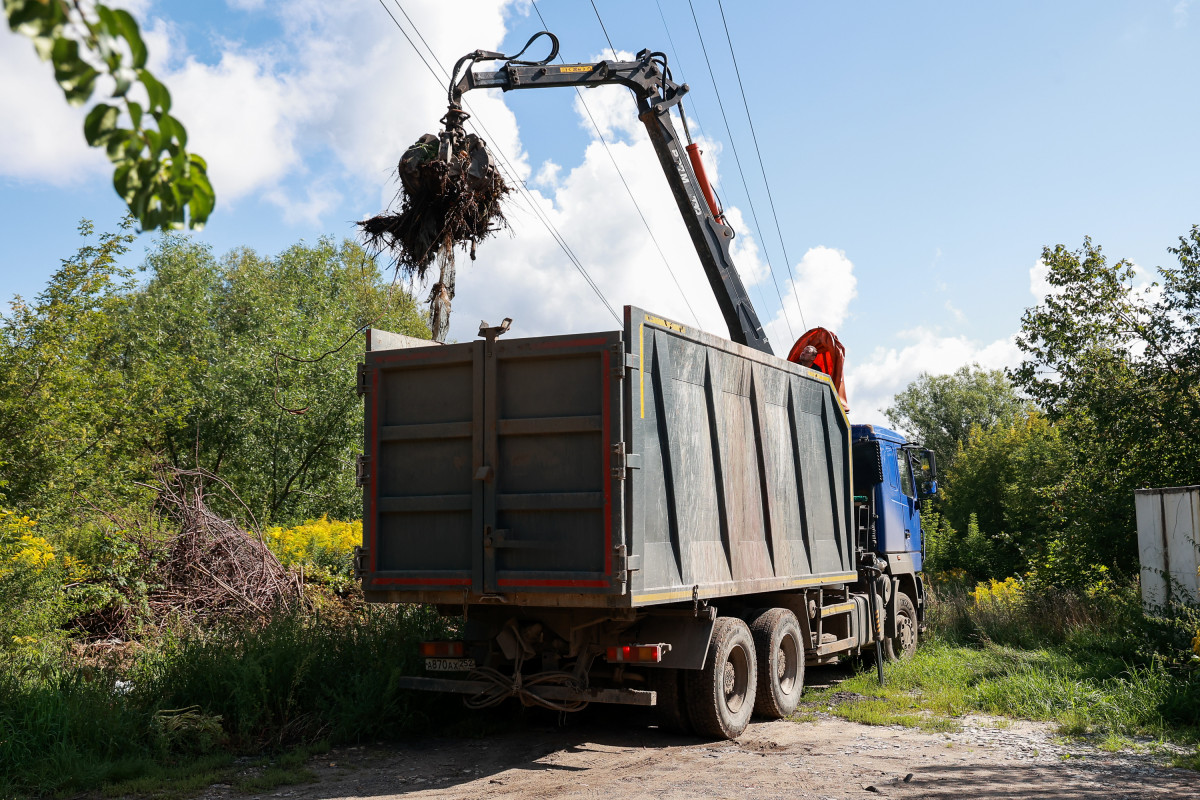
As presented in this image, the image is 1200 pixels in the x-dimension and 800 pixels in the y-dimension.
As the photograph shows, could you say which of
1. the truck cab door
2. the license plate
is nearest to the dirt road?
the license plate

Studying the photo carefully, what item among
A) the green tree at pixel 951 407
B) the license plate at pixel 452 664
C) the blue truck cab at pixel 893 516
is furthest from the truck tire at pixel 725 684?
the green tree at pixel 951 407

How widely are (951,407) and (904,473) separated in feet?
164

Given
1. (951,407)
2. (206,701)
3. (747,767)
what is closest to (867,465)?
(747,767)

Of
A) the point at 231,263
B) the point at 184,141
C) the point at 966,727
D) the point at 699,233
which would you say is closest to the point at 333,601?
the point at 699,233

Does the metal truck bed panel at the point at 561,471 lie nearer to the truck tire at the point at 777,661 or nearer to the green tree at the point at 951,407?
the truck tire at the point at 777,661

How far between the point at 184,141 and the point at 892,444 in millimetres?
11311

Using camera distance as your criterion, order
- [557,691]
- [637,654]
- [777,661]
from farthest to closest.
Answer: [777,661] < [557,691] < [637,654]

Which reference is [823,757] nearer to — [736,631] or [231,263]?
[736,631]

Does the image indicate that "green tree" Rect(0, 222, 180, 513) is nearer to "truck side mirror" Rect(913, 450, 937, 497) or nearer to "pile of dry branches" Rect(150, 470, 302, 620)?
"pile of dry branches" Rect(150, 470, 302, 620)

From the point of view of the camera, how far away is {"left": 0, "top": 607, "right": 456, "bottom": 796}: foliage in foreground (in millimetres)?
6215

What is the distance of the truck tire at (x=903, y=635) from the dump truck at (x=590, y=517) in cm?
367

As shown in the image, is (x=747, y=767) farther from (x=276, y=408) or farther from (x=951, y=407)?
(x=951, y=407)

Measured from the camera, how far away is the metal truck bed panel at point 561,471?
6363 mm

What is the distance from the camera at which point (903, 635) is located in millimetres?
12281
